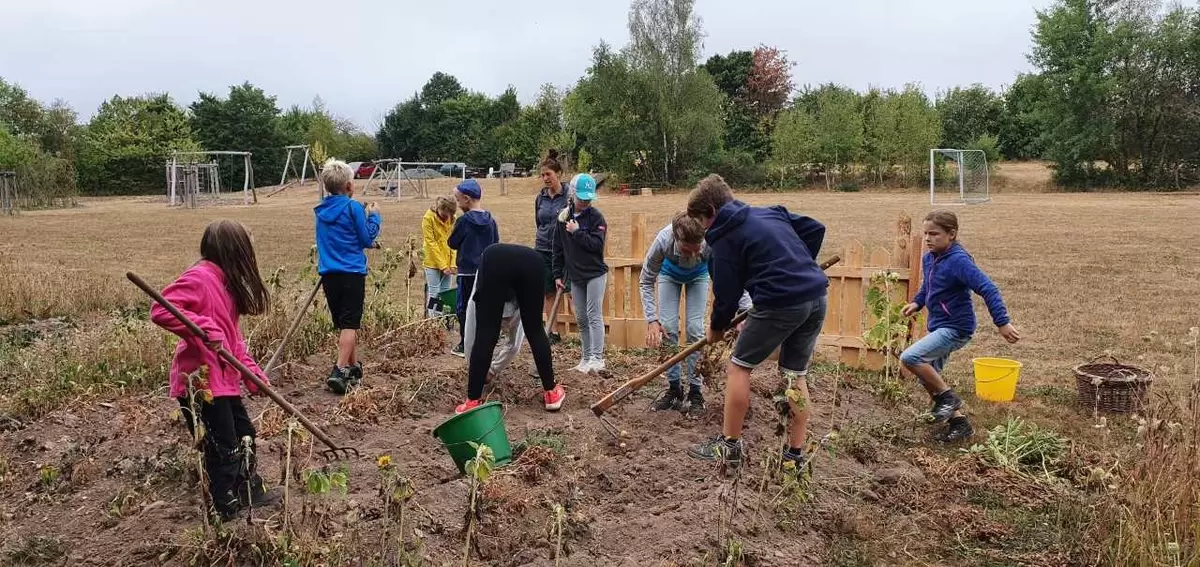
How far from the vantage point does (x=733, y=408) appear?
3.93 meters

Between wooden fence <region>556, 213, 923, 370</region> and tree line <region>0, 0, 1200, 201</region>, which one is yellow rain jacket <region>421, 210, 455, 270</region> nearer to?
wooden fence <region>556, 213, 923, 370</region>

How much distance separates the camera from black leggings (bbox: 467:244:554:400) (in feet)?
15.4

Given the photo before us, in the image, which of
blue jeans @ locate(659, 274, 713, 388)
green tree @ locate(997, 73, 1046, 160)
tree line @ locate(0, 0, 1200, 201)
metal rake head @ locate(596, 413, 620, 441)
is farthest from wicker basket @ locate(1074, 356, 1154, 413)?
green tree @ locate(997, 73, 1046, 160)

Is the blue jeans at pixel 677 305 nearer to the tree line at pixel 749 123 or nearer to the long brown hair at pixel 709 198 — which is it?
the long brown hair at pixel 709 198

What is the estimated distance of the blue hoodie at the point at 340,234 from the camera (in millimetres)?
5371

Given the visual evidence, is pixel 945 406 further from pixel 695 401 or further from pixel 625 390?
pixel 625 390

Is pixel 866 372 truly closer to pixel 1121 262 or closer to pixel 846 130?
A: pixel 1121 262

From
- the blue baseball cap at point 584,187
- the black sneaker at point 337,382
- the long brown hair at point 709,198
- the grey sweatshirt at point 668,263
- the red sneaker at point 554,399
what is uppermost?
the blue baseball cap at point 584,187

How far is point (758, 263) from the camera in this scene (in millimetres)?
3766

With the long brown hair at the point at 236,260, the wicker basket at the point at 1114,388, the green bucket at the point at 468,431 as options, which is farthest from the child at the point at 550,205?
the wicker basket at the point at 1114,388

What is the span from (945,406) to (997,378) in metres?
0.87

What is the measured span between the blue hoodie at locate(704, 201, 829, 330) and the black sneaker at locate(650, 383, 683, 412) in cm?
126

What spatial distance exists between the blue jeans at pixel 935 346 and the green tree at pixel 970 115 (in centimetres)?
4158

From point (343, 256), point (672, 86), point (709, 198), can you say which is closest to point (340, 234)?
point (343, 256)
